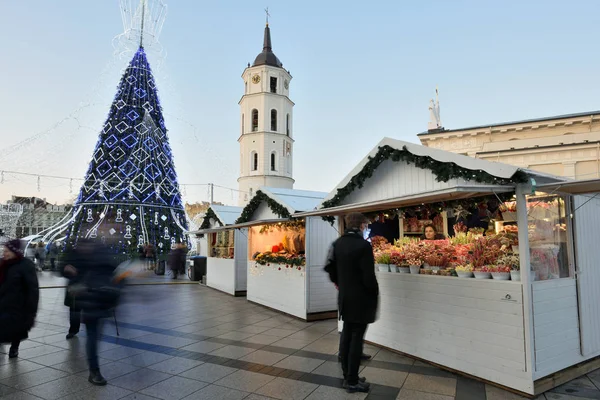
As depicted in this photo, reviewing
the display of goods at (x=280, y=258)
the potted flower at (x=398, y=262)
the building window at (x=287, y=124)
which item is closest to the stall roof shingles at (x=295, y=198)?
the display of goods at (x=280, y=258)

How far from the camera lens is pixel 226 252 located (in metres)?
14.6

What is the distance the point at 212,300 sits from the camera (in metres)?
12.1

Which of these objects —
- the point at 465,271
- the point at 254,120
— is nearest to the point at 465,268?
the point at 465,271

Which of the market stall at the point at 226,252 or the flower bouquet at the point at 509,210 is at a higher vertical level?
the flower bouquet at the point at 509,210

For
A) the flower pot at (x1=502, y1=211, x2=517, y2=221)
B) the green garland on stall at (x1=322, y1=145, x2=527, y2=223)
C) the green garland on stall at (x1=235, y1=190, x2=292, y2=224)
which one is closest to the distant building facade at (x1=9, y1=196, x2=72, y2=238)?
the green garland on stall at (x1=235, y1=190, x2=292, y2=224)

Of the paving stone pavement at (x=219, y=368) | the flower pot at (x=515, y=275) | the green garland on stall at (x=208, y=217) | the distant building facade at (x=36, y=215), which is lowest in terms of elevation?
the paving stone pavement at (x=219, y=368)

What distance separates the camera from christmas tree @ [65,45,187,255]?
18.4 metres

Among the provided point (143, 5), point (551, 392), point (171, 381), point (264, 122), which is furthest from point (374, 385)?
point (264, 122)

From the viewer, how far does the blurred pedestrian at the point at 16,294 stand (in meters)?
4.25

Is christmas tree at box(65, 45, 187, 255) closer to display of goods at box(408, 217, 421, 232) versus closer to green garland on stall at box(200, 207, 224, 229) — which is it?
green garland on stall at box(200, 207, 224, 229)

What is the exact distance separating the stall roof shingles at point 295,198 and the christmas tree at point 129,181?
1023cm

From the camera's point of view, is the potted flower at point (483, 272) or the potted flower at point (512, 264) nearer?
the potted flower at point (512, 264)

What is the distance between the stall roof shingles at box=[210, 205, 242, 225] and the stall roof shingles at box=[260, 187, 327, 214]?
383 centimetres

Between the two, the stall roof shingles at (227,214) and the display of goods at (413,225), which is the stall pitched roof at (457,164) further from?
the stall roof shingles at (227,214)
